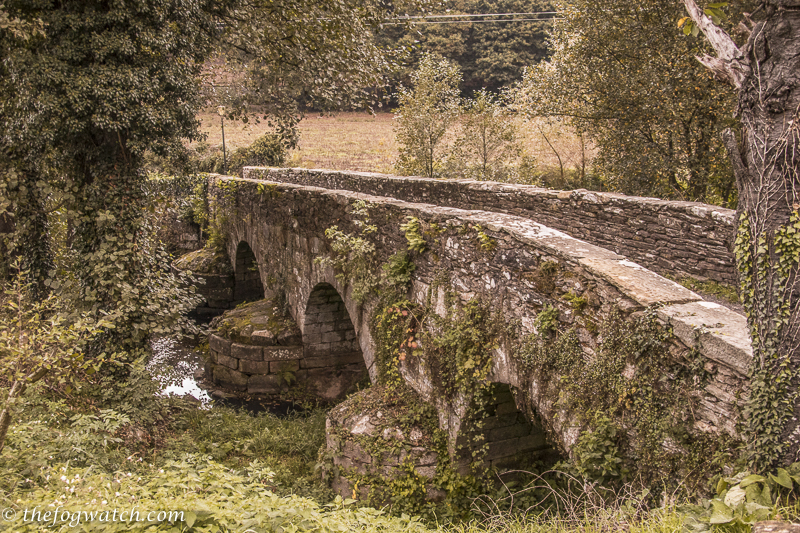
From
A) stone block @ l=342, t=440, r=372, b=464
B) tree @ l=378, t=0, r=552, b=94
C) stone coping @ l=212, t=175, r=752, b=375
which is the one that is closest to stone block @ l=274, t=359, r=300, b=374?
stone block @ l=342, t=440, r=372, b=464

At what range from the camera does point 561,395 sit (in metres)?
3.73

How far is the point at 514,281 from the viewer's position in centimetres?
430

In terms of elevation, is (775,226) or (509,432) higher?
(775,226)

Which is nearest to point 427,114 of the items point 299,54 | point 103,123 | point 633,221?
point 299,54

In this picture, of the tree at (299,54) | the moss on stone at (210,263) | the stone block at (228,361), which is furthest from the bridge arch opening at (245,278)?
the tree at (299,54)

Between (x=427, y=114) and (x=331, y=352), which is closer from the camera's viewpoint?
(x=331, y=352)

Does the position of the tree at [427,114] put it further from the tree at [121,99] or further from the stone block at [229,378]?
the stone block at [229,378]

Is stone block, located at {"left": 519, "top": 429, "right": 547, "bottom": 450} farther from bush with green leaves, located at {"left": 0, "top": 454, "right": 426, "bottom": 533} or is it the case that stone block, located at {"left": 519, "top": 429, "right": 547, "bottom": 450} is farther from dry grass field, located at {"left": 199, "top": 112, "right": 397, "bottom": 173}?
dry grass field, located at {"left": 199, "top": 112, "right": 397, "bottom": 173}

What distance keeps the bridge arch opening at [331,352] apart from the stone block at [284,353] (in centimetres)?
14

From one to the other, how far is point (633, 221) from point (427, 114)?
38.3 feet

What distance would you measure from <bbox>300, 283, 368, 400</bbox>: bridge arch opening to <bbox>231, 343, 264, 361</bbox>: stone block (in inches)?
35.7

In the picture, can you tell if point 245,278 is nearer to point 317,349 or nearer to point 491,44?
point 317,349

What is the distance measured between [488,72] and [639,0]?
25507 millimetres

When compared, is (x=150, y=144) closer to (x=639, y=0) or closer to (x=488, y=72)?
(x=639, y=0)
